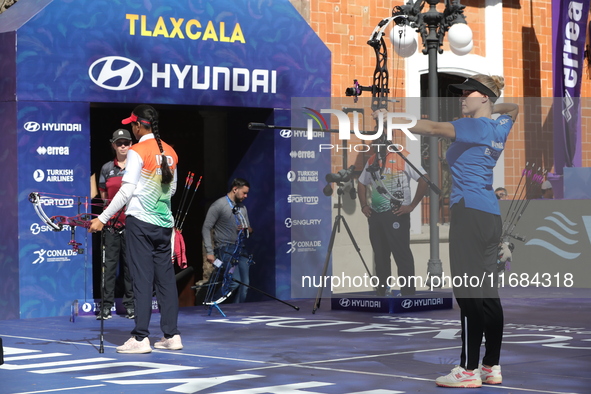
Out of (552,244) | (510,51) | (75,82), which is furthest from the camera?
(510,51)

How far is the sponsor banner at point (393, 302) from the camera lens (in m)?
12.3

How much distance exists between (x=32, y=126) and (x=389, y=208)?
4000 millimetres

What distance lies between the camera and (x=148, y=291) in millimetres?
9203

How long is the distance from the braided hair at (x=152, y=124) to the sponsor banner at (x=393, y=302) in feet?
12.6

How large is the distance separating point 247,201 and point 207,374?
6875 millimetres

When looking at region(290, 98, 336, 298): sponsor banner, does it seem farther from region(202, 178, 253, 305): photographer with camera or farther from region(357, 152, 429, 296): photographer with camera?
region(357, 152, 429, 296): photographer with camera

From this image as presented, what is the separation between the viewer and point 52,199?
40.4 feet

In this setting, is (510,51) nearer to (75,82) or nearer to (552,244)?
(75,82)

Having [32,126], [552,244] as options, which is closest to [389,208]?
[552,244]

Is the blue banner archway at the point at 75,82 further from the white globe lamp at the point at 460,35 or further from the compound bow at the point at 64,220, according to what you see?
the white globe lamp at the point at 460,35

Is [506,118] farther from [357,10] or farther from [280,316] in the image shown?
[357,10]

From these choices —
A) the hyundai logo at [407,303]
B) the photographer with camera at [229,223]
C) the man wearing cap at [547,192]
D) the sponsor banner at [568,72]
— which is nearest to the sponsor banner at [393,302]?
the hyundai logo at [407,303]

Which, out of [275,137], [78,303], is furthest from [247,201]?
[78,303]

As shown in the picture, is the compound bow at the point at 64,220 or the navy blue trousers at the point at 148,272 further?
the compound bow at the point at 64,220
